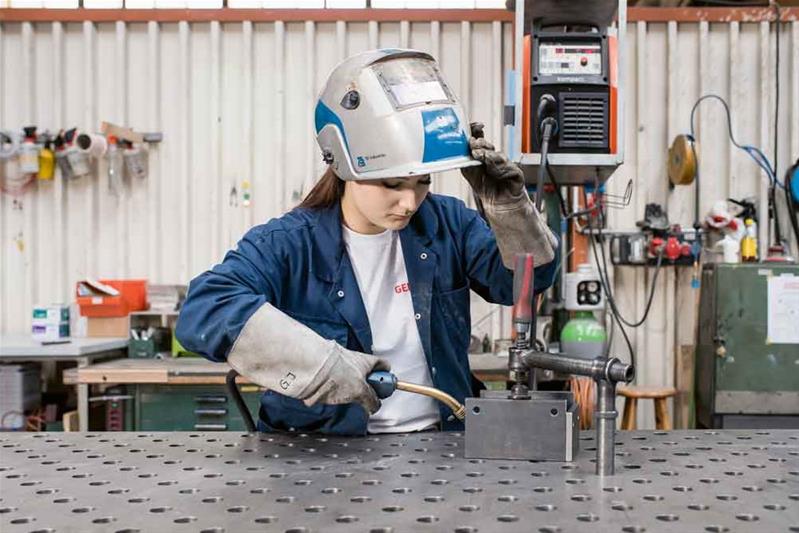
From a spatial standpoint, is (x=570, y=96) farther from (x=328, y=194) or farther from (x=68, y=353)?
(x=68, y=353)

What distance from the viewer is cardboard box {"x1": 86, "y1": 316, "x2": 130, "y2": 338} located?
3.37 m

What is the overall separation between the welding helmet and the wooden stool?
2288mm

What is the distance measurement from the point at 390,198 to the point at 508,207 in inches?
8.7

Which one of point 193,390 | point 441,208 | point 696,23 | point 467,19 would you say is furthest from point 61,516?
point 696,23

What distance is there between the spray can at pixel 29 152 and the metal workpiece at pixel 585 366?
3142 mm

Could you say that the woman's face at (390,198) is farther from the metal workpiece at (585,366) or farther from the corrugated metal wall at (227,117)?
the corrugated metal wall at (227,117)

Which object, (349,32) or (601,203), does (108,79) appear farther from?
(601,203)

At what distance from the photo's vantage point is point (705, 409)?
128 inches

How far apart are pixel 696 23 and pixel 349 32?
1.68 meters

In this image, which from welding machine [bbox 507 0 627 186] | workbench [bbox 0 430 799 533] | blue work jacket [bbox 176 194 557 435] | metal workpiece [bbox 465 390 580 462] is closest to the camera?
workbench [bbox 0 430 799 533]

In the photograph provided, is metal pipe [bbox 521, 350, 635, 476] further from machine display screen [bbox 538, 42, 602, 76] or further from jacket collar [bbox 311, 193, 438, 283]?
machine display screen [bbox 538, 42, 602, 76]

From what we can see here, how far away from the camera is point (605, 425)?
999 millimetres

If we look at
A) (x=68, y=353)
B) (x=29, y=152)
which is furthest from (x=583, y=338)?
(x=29, y=152)

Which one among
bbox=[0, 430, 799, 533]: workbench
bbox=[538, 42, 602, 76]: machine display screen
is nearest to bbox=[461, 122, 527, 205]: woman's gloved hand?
bbox=[0, 430, 799, 533]: workbench
